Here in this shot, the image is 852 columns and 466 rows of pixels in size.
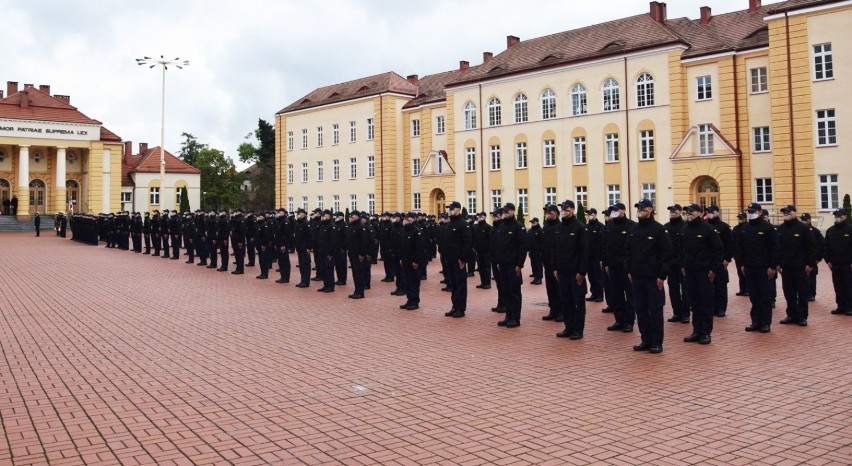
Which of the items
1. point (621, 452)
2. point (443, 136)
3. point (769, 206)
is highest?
point (443, 136)

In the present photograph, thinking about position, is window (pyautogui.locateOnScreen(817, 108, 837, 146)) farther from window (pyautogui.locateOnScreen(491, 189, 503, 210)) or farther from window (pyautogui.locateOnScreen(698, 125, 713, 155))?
window (pyautogui.locateOnScreen(491, 189, 503, 210))

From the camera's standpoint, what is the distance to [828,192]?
3136 cm

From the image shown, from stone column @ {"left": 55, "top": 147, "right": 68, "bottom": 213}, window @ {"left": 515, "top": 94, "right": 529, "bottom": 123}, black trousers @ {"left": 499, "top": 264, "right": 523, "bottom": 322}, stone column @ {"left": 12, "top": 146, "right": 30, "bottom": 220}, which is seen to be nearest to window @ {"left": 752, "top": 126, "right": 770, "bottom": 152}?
window @ {"left": 515, "top": 94, "right": 529, "bottom": 123}

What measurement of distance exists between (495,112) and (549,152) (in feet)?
16.2

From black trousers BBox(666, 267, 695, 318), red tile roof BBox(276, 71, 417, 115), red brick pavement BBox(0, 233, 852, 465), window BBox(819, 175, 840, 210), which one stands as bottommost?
red brick pavement BBox(0, 233, 852, 465)

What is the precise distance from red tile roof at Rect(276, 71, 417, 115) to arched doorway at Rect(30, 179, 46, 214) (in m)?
21.3

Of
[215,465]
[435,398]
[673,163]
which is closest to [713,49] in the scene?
[673,163]

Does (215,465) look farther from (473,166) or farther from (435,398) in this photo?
(473,166)

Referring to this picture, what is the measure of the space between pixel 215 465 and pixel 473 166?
4104cm

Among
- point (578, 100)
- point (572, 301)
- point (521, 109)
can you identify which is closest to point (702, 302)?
point (572, 301)

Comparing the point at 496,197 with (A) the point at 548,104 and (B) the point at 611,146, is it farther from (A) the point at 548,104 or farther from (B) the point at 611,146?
(B) the point at 611,146

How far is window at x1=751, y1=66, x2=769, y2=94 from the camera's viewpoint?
111 ft

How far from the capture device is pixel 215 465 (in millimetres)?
5188

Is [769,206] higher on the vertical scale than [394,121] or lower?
lower
